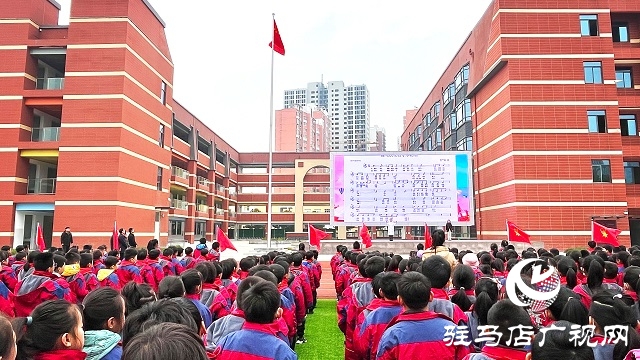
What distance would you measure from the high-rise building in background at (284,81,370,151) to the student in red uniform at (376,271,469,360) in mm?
106911

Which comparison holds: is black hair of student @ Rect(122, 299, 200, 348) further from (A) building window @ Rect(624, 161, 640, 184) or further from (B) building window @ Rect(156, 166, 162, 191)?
(A) building window @ Rect(624, 161, 640, 184)

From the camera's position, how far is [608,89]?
76.1 feet

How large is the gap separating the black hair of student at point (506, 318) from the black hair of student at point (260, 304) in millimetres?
1262

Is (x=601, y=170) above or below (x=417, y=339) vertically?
above

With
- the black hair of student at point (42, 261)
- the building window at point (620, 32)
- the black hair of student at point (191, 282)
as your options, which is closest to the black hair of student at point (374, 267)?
the black hair of student at point (191, 282)

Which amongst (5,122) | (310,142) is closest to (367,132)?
(310,142)

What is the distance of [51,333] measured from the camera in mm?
2068

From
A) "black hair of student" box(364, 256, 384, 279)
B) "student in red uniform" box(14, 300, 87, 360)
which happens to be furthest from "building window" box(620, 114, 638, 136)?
"student in red uniform" box(14, 300, 87, 360)

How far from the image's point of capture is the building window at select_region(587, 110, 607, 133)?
23.1 meters

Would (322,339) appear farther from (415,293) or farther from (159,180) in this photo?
(159,180)

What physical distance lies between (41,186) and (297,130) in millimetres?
61225

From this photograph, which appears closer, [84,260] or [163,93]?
[84,260]

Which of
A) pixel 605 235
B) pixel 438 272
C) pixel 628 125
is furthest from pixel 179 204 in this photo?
pixel 438 272

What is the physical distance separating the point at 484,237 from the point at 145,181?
68.3ft
